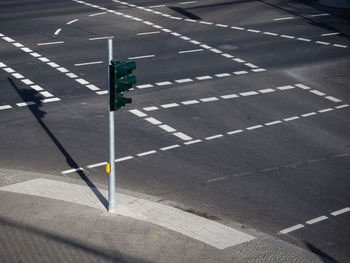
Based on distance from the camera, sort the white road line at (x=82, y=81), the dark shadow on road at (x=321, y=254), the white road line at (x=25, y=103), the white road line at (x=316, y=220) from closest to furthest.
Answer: the dark shadow on road at (x=321, y=254)
the white road line at (x=316, y=220)
the white road line at (x=25, y=103)
the white road line at (x=82, y=81)

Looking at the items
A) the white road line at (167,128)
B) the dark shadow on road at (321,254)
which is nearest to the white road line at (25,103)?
the white road line at (167,128)

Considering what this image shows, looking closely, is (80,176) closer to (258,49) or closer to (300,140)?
(300,140)

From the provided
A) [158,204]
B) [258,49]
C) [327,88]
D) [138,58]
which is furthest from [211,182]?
[258,49]

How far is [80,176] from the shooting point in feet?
51.7

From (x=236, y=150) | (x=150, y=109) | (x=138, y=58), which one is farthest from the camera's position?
(x=138, y=58)

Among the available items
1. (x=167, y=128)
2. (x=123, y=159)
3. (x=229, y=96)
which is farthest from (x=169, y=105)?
(x=123, y=159)

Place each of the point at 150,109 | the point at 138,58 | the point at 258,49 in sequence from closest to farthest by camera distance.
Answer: the point at 150,109
the point at 138,58
the point at 258,49

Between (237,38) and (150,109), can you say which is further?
(237,38)

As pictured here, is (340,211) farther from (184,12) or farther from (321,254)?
(184,12)

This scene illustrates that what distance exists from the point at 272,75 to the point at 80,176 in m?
10.5

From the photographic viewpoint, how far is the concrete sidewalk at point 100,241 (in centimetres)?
1210

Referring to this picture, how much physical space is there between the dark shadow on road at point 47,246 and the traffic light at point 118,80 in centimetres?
282

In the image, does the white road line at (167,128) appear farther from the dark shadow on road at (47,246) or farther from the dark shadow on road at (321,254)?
the dark shadow on road at (321,254)

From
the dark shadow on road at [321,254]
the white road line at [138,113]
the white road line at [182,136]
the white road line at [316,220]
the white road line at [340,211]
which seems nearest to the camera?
the dark shadow on road at [321,254]
